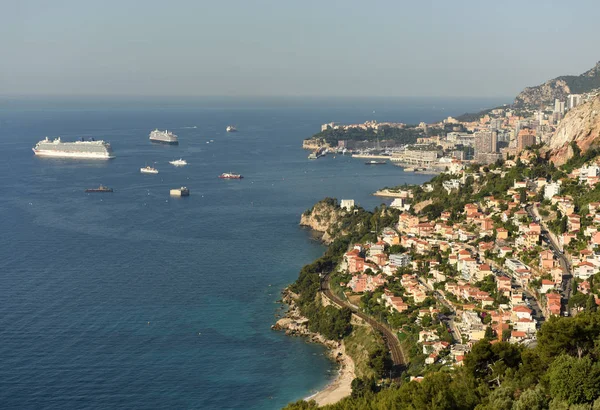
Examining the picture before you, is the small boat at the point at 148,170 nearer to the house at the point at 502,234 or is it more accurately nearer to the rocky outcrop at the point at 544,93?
the house at the point at 502,234

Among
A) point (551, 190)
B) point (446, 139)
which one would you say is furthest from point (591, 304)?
point (446, 139)

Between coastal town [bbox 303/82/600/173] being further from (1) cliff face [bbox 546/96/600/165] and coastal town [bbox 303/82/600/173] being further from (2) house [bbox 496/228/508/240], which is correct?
(2) house [bbox 496/228/508/240]

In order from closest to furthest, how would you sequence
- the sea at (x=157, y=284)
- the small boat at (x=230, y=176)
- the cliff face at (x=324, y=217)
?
Answer: the sea at (x=157, y=284) < the cliff face at (x=324, y=217) < the small boat at (x=230, y=176)

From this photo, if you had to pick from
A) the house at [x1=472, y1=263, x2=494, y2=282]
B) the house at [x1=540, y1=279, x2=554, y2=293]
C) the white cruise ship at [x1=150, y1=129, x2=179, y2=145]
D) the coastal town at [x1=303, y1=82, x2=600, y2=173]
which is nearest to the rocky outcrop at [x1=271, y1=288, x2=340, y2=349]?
the house at [x1=472, y1=263, x2=494, y2=282]

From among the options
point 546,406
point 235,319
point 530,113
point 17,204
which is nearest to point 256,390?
point 235,319

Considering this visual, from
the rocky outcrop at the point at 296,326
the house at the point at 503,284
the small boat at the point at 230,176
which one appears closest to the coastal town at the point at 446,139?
the small boat at the point at 230,176

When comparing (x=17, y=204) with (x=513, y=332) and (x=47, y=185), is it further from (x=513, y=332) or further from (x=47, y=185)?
(x=513, y=332)
